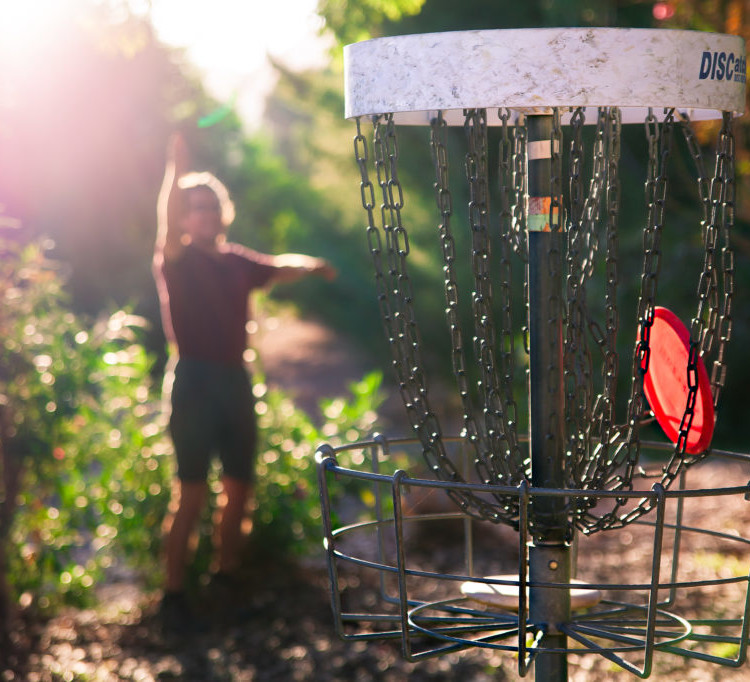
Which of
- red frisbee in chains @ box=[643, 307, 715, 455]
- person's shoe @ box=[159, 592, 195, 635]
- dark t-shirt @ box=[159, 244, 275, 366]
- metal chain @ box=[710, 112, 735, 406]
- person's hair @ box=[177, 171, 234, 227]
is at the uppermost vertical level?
metal chain @ box=[710, 112, 735, 406]

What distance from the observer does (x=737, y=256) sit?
644 centimetres

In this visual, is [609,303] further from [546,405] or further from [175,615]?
[175,615]

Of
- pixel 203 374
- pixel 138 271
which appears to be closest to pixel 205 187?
pixel 203 374

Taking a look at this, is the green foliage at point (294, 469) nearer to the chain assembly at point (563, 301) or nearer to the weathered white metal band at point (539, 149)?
the chain assembly at point (563, 301)

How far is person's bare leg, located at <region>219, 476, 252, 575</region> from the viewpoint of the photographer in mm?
4352

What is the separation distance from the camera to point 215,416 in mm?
4320

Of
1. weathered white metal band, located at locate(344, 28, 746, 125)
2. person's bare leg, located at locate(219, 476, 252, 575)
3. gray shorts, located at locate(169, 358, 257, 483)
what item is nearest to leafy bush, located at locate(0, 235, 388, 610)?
person's bare leg, located at locate(219, 476, 252, 575)

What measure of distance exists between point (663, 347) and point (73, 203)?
46.5 ft

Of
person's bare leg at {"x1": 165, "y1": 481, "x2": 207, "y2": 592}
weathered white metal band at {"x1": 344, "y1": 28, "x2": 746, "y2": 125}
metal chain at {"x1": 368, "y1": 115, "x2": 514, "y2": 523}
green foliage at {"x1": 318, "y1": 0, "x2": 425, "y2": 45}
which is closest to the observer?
weathered white metal band at {"x1": 344, "y1": 28, "x2": 746, "y2": 125}

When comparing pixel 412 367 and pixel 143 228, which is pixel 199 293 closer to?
pixel 412 367

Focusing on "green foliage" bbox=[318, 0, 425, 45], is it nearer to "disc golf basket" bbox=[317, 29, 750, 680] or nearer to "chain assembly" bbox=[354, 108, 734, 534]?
"disc golf basket" bbox=[317, 29, 750, 680]

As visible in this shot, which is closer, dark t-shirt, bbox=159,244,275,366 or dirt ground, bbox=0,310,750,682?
dirt ground, bbox=0,310,750,682

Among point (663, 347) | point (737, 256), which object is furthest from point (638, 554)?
point (663, 347)

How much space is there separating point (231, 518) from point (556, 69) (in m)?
3.43
